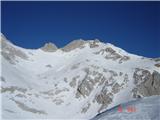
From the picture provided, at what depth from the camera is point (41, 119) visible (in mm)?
188250

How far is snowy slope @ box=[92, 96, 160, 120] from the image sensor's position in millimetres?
27938

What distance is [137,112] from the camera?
2859 centimetres

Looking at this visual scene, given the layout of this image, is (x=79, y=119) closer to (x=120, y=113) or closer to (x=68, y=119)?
(x=68, y=119)

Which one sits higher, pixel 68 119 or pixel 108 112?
pixel 68 119

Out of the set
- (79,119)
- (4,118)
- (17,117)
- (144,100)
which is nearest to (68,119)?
(79,119)

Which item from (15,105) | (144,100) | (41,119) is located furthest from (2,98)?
(144,100)

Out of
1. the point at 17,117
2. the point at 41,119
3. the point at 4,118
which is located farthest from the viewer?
the point at 41,119

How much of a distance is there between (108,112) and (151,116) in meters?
3.45

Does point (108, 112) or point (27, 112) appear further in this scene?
point (27, 112)

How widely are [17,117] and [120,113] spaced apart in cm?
14549

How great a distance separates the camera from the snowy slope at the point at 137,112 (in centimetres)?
2794

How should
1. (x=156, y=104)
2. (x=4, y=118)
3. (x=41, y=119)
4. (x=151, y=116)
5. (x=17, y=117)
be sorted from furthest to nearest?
(x=41, y=119)
(x=17, y=117)
(x=4, y=118)
(x=156, y=104)
(x=151, y=116)

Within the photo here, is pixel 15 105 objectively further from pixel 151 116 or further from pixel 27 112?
pixel 151 116

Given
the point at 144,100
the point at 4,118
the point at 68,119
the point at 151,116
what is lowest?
the point at 151,116
